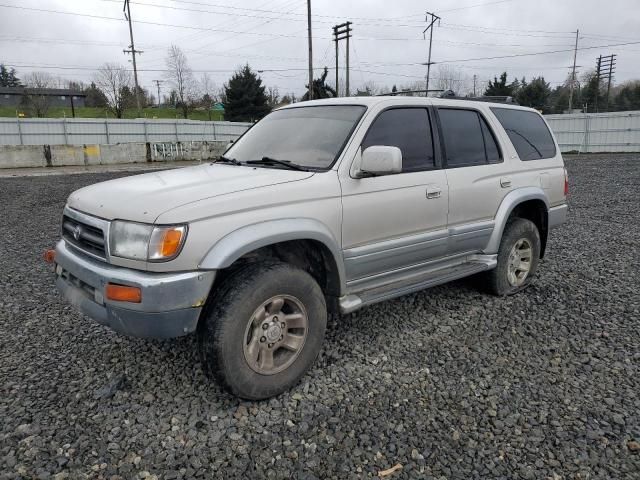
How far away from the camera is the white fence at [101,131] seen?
81.6 feet

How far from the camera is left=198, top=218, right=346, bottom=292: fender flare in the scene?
8.46 ft

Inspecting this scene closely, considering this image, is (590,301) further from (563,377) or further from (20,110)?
(20,110)

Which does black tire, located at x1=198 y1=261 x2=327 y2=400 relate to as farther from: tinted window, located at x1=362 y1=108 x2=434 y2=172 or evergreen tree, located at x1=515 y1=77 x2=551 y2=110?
evergreen tree, located at x1=515 y1=77 x2=551 y2=110

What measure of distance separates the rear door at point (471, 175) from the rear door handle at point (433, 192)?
16cm

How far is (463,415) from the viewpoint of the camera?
2736mm

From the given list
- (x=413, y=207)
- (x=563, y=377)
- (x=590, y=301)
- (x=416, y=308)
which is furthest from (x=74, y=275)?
(x=590, y=301)

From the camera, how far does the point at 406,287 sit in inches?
142

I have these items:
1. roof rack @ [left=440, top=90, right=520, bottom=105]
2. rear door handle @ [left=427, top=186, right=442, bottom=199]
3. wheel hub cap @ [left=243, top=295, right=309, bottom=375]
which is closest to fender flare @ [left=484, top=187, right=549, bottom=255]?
rear door handle @ [left=427, top=186, right=442, bottom=199]

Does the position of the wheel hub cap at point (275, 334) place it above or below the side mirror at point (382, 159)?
below

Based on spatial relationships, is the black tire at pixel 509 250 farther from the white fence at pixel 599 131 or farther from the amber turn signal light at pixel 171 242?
the white fence at pixel 599 131

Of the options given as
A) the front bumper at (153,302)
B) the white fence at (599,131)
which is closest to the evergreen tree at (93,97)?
the white fence at (599,131)

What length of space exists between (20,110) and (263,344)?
5837cm

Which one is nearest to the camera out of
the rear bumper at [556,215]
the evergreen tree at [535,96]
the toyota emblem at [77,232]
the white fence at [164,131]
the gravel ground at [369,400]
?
the gravel ground at [369,400]

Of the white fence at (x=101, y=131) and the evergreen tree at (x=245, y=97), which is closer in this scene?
the white fence at (x=101, y=131)
